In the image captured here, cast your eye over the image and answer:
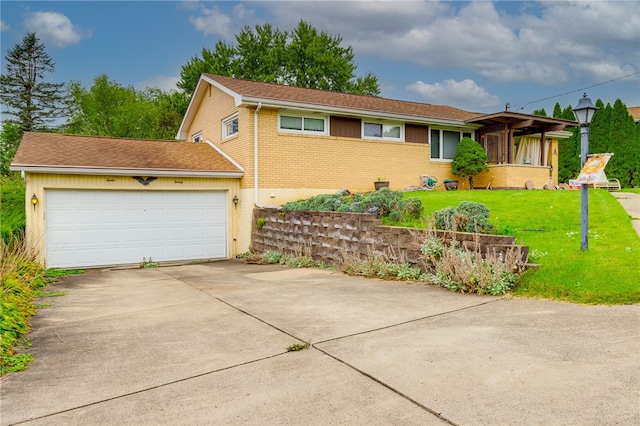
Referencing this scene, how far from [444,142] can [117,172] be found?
12.4m

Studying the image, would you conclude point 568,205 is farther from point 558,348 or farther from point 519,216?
point 558,348

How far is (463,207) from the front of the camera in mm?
7871

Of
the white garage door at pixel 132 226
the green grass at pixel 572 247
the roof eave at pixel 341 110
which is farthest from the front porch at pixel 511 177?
the white garage door at pixel 132 226

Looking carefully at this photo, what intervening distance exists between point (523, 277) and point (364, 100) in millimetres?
12074

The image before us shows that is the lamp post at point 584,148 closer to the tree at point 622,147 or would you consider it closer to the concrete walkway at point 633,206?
the concrete walkway at point 633,206

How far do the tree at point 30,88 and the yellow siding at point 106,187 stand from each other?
1204 inches

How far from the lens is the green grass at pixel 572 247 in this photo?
18.5 ft

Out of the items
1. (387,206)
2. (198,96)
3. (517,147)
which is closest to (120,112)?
(198,96)

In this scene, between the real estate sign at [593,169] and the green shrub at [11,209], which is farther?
the green shrub at [11,209]

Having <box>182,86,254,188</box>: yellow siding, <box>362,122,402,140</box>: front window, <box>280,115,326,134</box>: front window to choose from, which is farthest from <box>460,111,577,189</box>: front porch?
<box>182,86,254,188</box>: yellow siding

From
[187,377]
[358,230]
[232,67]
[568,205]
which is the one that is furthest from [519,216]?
[232,67]

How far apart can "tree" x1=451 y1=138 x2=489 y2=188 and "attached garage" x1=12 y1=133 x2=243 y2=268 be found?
345 inches

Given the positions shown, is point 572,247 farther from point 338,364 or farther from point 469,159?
point 469,159

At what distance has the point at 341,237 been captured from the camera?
1000cm
